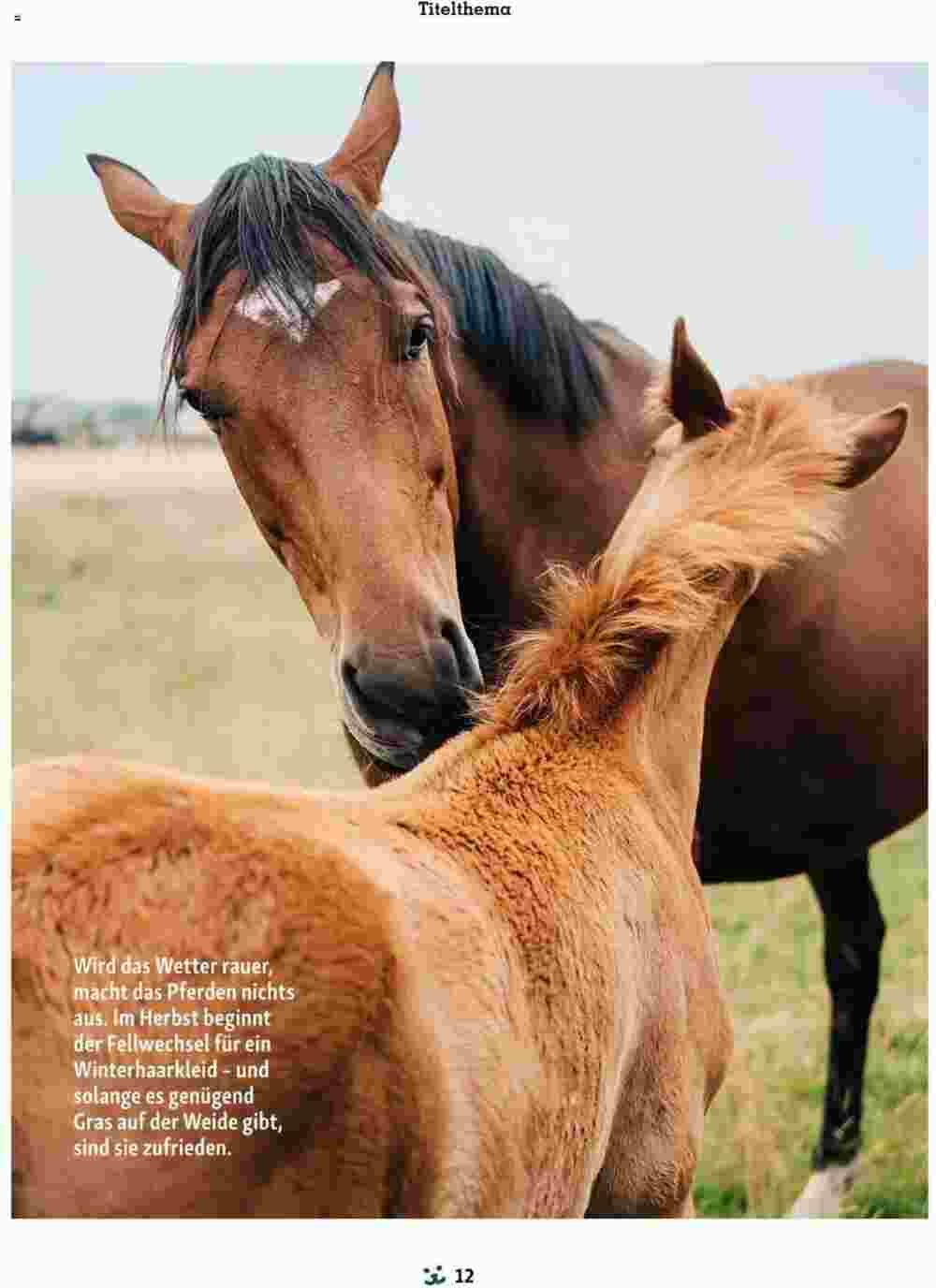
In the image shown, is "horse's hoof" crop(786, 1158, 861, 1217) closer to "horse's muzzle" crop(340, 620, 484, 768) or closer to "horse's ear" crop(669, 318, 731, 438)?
→ "horse's muzzle" crop(340, 620, 484, 768)

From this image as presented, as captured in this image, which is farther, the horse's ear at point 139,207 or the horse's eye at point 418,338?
the horse's ear at point 139,207

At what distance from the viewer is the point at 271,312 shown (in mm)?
2123

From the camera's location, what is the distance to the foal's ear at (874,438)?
214cm

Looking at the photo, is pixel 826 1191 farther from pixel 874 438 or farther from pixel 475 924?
pixel 475 924

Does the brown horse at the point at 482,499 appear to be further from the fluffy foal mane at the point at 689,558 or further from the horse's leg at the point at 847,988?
the fluffy foal mane at the point at 689,558

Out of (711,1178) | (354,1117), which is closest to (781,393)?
(354,1117)

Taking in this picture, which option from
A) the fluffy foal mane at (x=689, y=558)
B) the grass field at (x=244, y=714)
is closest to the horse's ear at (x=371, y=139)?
the grass field at (x=244, y=714)

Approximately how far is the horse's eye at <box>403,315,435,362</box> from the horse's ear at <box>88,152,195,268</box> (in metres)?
0.45

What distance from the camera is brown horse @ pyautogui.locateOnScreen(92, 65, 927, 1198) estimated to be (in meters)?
2.10

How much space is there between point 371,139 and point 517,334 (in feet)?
1.56

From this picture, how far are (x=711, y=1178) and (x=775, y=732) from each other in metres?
1.04

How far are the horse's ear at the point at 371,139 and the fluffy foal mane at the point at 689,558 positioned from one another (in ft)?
2.40

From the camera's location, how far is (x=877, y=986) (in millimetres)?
3574

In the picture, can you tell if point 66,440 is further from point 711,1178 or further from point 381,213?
point 711,1178
